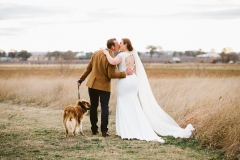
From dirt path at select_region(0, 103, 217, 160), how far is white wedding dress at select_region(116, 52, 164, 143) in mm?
295

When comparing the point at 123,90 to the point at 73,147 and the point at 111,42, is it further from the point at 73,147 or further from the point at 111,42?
the point at 73,147

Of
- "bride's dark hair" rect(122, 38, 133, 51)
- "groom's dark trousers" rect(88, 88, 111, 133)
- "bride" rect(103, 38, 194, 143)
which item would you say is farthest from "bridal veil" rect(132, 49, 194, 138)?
"groom's dark trousers" rect(88, 88, 111, 133)

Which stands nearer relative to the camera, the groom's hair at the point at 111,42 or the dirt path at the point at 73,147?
the dirt path at the point at 73,147

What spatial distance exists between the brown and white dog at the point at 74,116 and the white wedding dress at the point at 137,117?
88 centimetres

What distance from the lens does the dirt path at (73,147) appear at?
20.7ft

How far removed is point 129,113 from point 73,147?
1.73 meters

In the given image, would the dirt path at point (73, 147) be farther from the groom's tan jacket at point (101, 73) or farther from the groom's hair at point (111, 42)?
the groom's hair at point (111, 42)

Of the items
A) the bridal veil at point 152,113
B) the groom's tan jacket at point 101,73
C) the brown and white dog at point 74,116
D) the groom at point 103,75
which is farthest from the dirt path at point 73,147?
the groom's tan jacket at point 101,73

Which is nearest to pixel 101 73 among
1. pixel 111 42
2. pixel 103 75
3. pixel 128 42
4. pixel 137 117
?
pixel 103 75

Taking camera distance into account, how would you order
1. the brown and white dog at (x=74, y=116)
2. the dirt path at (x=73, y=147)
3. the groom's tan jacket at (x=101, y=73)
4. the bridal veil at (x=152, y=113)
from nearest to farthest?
the dirt path at (x=73, y=147) < the brown and white dog at (x=74, y=116) < the groom's tan jacket at (x=101, y=73) < the bridal veil at (x=152, y=113)

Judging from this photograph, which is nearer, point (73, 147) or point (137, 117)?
point (73, 147)

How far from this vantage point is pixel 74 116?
26.1 feet

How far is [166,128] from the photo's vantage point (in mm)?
8531

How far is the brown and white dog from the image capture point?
7.87 m
